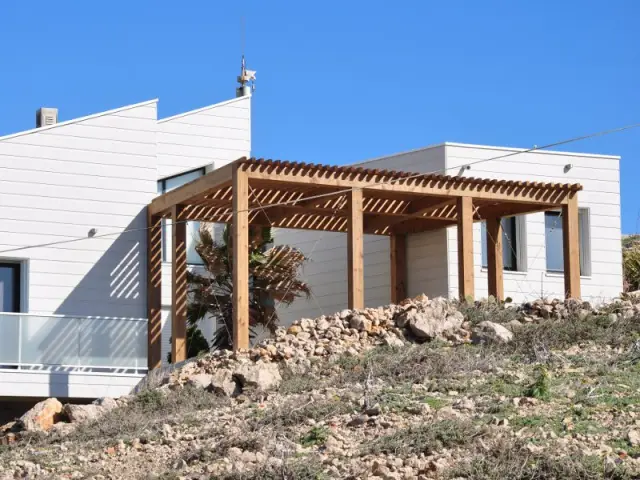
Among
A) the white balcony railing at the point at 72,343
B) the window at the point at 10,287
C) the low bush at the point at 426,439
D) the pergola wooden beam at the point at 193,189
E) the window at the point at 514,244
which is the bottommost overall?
the low bush at the point at 426,439

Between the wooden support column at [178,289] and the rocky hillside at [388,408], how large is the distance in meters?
2.83

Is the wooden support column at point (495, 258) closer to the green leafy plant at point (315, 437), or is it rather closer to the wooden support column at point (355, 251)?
the wooden support column at point (355, 251)

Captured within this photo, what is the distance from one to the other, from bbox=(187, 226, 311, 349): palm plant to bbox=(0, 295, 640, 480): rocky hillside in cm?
389

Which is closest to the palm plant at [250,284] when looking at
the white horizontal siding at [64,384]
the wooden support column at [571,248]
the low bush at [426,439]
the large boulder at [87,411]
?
the white horizontal siding at [64,384]

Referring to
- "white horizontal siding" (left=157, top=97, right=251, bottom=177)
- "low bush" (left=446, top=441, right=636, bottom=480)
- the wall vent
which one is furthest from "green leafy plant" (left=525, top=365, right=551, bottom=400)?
the wall vent

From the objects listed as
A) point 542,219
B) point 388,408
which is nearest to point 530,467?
Answer: point 388,408

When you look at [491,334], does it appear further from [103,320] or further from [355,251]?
[103,320]

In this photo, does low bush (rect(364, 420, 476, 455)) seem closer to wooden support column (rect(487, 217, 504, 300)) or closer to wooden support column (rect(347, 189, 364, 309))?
wooden support column (rect(347, 189, 364, 309))

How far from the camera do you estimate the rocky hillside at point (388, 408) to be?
42.7 ft

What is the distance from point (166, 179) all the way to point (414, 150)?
5366 mm

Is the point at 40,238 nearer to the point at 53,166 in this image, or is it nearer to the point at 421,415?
the point at 53,166

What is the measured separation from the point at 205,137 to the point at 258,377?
1055cm

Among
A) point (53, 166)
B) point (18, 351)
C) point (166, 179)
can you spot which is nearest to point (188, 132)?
point (166, 179)

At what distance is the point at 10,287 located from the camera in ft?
76.9
